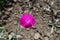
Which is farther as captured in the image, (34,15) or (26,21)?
(34,15)

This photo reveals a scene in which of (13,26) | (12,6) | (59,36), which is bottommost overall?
(59,36)

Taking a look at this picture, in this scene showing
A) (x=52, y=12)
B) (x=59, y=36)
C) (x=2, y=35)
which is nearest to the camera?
(x=2, y=35)

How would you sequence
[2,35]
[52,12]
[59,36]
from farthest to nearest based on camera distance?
[52,12] < [59,36] < [2,35]

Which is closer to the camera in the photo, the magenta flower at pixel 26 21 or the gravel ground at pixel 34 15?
the magenta flower at pixel 26 21

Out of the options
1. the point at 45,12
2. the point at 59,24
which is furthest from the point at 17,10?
the point at 59,24

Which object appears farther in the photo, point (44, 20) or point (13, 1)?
point (13, 1)

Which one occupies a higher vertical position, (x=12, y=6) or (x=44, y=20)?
(x=12, y=6)

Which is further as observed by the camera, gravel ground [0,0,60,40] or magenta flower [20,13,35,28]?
gravel ground [0,0,60,40]

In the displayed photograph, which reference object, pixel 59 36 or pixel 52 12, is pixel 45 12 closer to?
pixel 52 12
